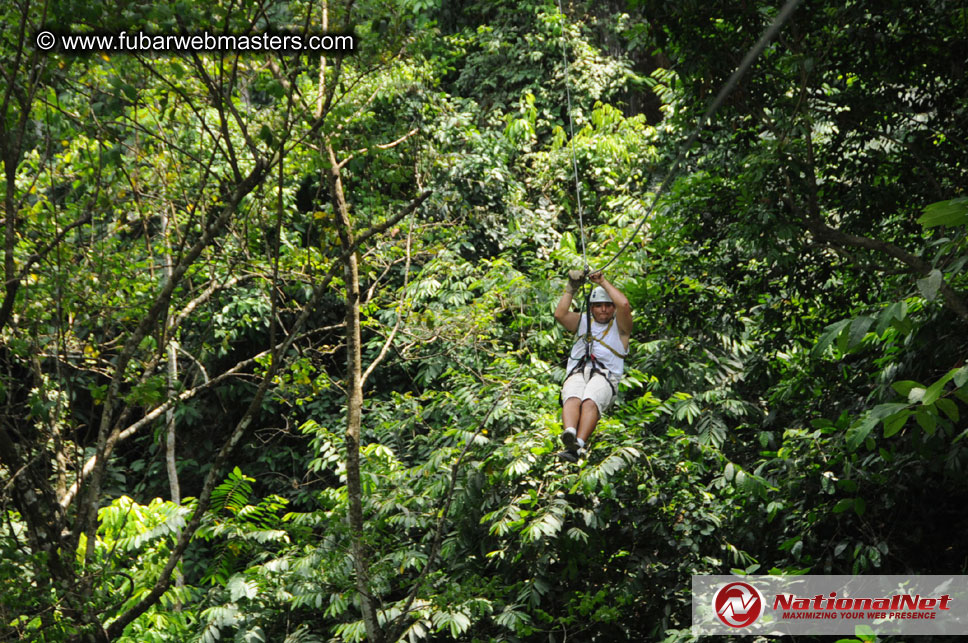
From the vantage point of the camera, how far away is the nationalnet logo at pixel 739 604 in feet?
15.6

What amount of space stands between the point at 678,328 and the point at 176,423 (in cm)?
654

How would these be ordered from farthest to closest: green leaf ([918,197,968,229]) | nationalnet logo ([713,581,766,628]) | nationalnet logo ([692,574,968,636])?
nationalnet logo ([713,581,766,628]), nationalnet logo ([692,574,968,636]), green leaf ([918,197,968,229])

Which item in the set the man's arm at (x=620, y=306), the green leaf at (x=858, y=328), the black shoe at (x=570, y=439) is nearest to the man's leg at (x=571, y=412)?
the black shoe at (x=570, y=439)

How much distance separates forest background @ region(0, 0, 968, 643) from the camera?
12.4 feet

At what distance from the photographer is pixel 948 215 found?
1.82 metres

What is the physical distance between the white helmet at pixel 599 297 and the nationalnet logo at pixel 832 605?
5.58ft

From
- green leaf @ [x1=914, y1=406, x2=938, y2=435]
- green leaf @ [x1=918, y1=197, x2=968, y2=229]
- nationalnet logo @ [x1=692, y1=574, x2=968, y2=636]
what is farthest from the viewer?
nationalnet logo @ [x1=692, y1=574, x2=968, y2=636]

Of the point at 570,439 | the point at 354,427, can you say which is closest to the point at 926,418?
the point at 570,439

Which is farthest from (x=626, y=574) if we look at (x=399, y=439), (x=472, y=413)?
(x=399, y=439)

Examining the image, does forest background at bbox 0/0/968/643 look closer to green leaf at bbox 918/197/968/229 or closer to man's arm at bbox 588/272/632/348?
green leaf at bbox 918/197/968/229

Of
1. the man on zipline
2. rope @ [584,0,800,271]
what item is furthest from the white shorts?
rope @ [584,0,800,271]

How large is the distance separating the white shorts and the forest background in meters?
0.59

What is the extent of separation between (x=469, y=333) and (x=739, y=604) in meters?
2.69

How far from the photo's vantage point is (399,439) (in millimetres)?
7039
